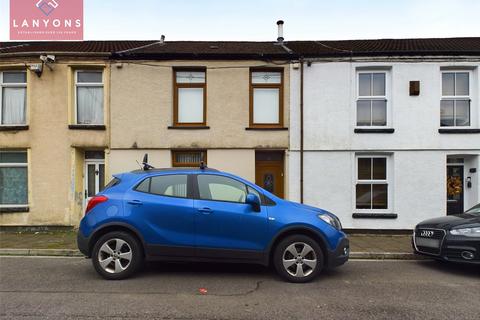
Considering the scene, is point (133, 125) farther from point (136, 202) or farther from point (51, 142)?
point (136, 202)

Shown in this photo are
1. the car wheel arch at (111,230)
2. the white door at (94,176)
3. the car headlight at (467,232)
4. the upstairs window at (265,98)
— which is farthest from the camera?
the white door at (94,176)

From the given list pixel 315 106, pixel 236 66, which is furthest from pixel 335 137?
pixel 236 66

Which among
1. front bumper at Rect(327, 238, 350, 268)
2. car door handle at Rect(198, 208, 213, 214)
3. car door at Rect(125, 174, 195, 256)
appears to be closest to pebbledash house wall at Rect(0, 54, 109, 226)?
car door at Rect(125, 174, 195, 256)

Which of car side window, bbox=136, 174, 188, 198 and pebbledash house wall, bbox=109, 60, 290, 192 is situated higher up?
pebbledash house wall, bbox=109, 60, 290, 192

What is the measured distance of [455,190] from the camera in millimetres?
9602

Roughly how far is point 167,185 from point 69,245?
3858mm

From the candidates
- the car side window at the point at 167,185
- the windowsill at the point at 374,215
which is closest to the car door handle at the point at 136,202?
the car side window at the point at 167,185

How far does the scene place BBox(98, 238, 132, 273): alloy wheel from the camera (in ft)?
16.7

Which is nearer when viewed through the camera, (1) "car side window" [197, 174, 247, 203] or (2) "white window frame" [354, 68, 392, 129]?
(1) "car side window" [197, 174, 247, 203]

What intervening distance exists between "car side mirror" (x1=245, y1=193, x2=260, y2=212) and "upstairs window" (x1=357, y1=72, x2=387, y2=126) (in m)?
5.92

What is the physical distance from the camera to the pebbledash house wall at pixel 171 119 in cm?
952

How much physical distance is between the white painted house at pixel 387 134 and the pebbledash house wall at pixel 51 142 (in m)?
6.37

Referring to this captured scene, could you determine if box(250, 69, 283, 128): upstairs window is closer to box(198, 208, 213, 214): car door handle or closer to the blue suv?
the blue suv

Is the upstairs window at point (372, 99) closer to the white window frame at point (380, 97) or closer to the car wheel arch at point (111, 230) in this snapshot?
the white window frame at point (380, 97)
